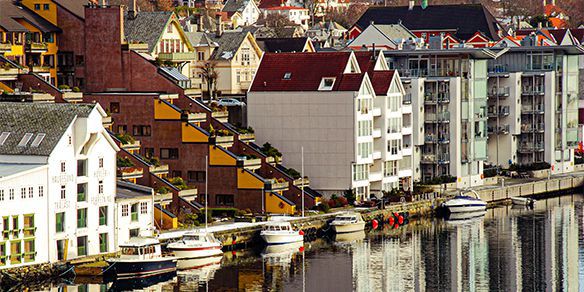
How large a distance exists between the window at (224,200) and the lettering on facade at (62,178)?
63.8ft

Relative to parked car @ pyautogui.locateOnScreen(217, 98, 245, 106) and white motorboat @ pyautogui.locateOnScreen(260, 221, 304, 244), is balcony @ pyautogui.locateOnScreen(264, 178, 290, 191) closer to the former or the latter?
white motorboat @ pyautogui.locateOnScreen(260, 221, 304, 244)

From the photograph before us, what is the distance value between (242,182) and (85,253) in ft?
61.9

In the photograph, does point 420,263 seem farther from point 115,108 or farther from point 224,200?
point 115,108

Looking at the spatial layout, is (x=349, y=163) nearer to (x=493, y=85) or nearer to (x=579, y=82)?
(x=493, y=85)

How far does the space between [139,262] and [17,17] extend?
28.0 m

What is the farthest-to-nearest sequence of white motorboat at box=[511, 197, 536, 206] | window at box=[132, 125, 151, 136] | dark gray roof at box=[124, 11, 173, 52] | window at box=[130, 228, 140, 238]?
white motorboat at box=[511, 197, 536, 206] → dark gray roof at box=[124, 11, 173, 52] → window at box=[132, 125, 151, 136] → window at box=[130, 228, 140, 238]

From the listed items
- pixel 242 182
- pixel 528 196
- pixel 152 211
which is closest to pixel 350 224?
pixel 242 182

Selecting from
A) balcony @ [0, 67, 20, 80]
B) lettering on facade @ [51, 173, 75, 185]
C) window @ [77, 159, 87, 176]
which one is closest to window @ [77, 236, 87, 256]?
lettering on facade @ [51, 173, 75, 185]

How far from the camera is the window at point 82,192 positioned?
76.0 m

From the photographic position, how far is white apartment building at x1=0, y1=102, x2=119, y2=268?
72.6 m

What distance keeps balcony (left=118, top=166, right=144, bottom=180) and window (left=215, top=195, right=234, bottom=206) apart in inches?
298

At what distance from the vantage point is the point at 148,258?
7562 cm

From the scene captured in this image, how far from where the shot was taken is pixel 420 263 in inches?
3285

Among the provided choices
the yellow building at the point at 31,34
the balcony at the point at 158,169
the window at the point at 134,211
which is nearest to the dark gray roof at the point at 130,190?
the window at the point at 134,211
